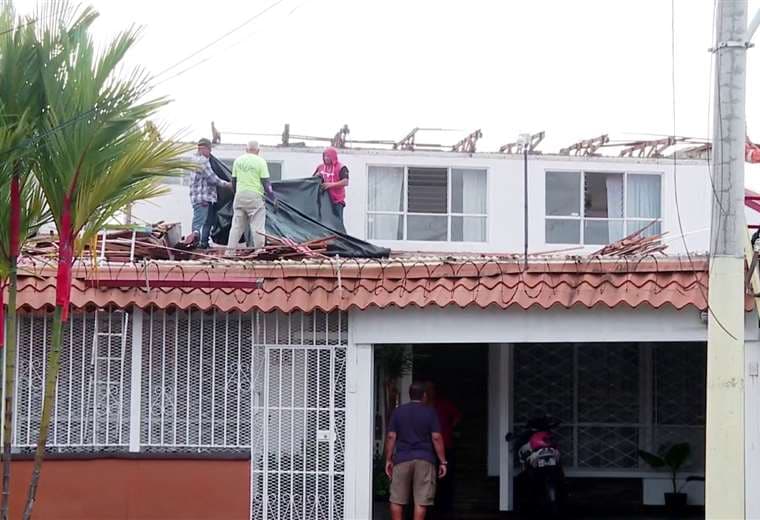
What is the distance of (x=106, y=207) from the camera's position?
9.66 m

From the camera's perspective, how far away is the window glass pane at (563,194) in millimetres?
21906

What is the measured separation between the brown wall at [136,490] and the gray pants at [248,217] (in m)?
Result: 2.92


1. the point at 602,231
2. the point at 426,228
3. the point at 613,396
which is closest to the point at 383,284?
the point at 613,396

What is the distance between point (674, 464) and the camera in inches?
619

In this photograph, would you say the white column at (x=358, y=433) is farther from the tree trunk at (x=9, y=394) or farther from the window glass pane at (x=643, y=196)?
the window glass pane at (x=643, y=196)

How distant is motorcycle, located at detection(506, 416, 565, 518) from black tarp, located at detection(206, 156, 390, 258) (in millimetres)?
2644

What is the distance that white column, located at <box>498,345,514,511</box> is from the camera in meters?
15.1

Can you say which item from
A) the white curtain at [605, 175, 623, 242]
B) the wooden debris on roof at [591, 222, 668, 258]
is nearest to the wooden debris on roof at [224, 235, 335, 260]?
the wooden debris on roof at [591, 222, 668, 258]

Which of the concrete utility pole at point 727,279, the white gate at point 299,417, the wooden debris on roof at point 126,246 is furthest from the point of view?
the wooden debris on roof at point 126,246

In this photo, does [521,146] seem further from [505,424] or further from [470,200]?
[505,424]

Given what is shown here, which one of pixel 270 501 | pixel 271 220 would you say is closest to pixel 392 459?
pixel 270 501

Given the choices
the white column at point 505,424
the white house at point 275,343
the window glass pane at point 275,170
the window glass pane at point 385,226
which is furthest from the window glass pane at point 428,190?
the white house at point 275,343

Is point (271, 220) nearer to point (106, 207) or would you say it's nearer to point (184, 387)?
point (184, 387)

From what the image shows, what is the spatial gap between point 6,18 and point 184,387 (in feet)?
13.5
